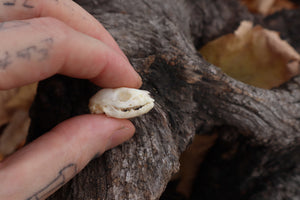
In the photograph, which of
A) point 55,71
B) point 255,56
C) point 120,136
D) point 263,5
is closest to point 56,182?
point 120,136

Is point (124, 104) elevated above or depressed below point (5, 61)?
below

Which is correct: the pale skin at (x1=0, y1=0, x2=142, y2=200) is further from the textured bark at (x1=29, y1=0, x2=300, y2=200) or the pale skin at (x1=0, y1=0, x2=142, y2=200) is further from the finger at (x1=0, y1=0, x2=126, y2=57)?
the textured bark at (x1=29, y1=0, x2=300, y2=200)

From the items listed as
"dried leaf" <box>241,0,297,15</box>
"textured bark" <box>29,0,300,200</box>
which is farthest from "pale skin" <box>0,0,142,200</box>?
"dried leaf" <box>241,0,297,15</box>

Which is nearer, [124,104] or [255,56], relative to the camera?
[124,104]

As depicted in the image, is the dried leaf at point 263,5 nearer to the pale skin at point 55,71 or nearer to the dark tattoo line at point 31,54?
the pale skin at point 55,71

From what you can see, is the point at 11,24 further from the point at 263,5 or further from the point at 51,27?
the point at 263,5

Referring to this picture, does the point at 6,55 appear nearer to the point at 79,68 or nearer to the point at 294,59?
the point at 79,68

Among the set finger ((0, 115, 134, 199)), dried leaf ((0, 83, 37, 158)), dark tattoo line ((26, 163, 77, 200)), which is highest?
finger ((0, 115, 134, 199))

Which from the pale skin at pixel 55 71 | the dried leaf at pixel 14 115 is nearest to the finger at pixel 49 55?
the pale skin at pixel 55 71
